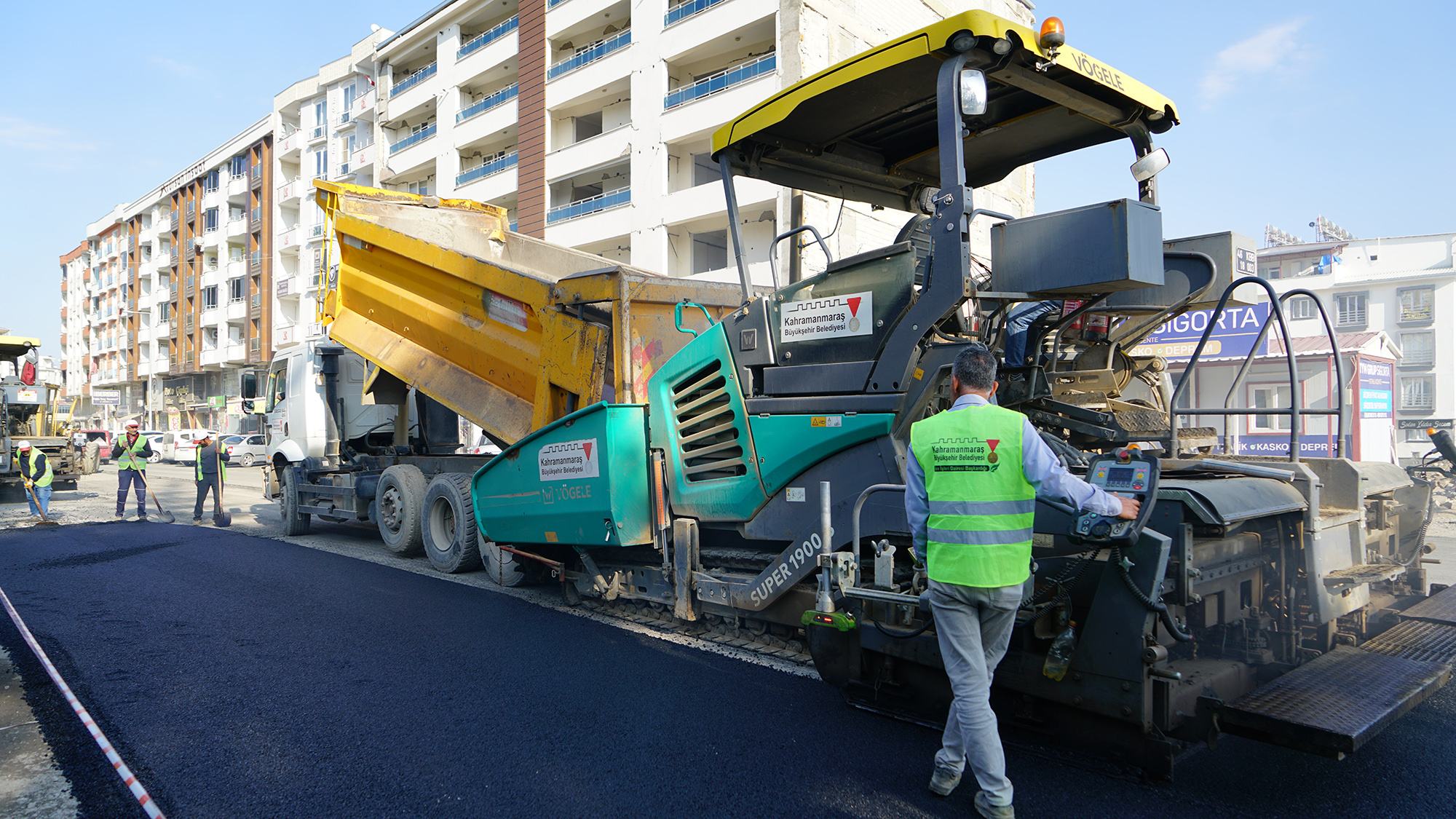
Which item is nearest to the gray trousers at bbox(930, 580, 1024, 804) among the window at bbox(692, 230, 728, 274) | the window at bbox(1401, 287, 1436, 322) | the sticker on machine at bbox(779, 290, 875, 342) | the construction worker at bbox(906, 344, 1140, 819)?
the construction worker at bbox(906, 344, 1140, 819)

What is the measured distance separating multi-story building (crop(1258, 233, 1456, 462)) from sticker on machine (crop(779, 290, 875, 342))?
126 feet

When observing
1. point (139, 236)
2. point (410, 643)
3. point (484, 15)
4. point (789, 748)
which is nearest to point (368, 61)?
point (484, 15)

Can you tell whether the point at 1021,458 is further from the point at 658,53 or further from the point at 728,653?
the point at 658,53

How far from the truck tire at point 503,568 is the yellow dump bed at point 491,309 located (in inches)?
36.1

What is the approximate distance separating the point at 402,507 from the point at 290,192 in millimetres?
38836

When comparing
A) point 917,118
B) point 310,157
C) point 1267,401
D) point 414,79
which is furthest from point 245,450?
point 1267,401

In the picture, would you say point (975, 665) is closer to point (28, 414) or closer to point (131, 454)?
point (131, 454)

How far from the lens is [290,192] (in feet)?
133

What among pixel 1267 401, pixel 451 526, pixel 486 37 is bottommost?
pixel 451 526

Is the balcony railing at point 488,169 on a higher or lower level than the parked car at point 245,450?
higher

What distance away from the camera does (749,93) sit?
19.5 metres

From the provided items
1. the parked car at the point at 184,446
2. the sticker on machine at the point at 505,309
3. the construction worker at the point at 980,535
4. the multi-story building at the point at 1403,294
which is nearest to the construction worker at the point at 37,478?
the sticker on machine at the point at 505,309

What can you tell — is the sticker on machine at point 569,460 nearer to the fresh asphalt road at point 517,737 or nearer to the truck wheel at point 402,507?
the fresh asphalt road at point 517,737

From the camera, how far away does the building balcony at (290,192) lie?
4019 centimetres
